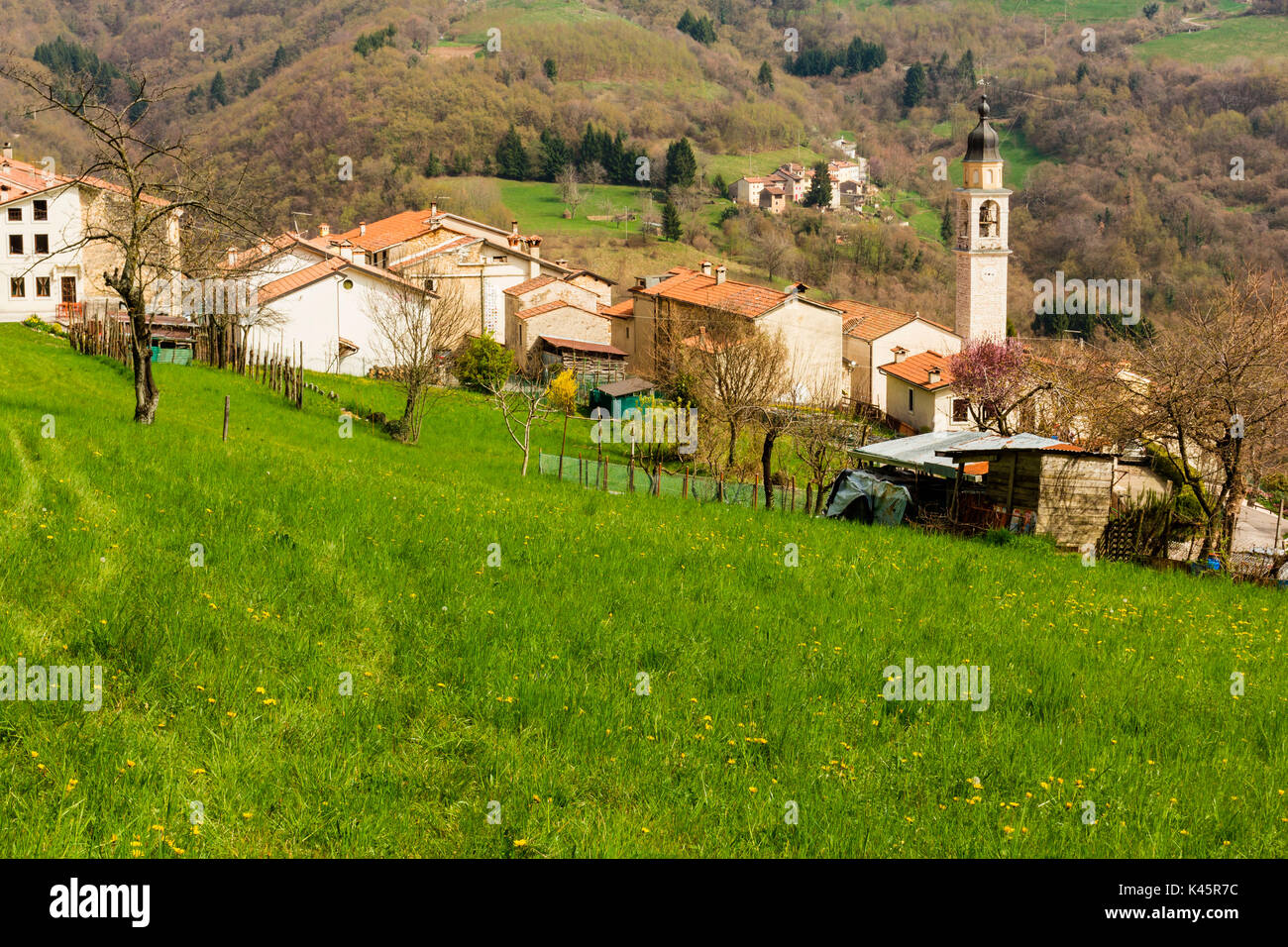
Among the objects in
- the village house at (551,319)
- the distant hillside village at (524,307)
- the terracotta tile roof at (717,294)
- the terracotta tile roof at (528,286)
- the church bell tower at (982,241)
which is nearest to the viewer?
the distant hillside village at (524,307)

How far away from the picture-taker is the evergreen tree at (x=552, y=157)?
158m

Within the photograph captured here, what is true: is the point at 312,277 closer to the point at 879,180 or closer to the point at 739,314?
the point at 739,314

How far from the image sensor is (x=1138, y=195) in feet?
500

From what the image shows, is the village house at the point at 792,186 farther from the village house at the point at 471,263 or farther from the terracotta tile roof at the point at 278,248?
the terracotta tile roof at the point at 278,248

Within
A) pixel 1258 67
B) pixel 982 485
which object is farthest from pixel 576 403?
pixel 1258 67

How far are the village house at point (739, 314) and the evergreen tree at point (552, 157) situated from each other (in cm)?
9310

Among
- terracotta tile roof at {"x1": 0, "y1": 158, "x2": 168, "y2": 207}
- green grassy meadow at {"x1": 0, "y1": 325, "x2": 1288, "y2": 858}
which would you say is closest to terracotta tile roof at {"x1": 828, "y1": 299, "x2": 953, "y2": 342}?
terracotta tile roof at {"x1": 0, "y1": 158, "x2": 168, "y2": 207}

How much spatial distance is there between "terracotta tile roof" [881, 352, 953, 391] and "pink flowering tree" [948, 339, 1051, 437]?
67cm

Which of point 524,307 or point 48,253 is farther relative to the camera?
point 524,307

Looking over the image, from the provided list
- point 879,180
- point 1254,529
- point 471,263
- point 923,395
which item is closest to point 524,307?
point 471,263

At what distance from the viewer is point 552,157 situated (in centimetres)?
Result: 15788

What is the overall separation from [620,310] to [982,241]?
2731 cm

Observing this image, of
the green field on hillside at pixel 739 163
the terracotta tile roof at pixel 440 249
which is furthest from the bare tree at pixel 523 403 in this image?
the green field on hillside at pixel 739 163

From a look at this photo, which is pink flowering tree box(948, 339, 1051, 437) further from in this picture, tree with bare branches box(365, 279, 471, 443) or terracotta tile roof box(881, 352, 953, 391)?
tree with bare branches box(365, 279, 471, 443)
